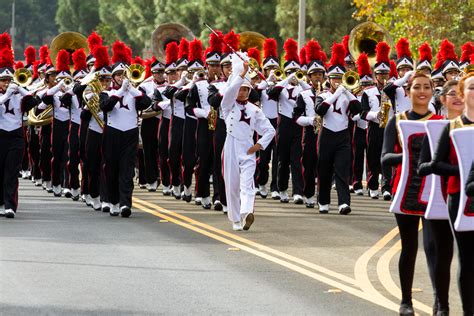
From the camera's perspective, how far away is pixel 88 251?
563 inches

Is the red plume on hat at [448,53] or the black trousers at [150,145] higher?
the red plume on hat at [448,53]

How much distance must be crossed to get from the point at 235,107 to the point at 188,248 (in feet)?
9.55

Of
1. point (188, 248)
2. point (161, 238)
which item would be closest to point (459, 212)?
point (188, 248)

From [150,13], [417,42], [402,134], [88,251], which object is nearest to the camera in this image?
[402,134]

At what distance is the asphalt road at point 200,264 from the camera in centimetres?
1095

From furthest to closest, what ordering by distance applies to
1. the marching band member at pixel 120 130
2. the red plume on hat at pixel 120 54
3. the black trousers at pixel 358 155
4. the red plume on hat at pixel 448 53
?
the black trousers at pixel 358 155 < the red plume on hat at pixel 448 53 < the red plume on hat at pixel 120 54 < the marching band member at pixel 120 130

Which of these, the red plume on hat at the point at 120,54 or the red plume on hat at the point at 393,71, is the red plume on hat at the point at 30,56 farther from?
the red plume on hat at the point at 120,54

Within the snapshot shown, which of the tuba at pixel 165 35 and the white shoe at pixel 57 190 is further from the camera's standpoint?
the tuba at pixel 165 35

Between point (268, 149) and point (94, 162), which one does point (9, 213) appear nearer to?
point (94, 162)

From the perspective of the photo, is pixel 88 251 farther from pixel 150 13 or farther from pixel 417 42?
pixel 150 13

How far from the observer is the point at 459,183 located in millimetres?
9188

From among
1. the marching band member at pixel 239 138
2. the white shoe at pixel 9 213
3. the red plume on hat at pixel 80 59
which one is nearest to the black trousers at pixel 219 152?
the marching band member at pixel 239 138

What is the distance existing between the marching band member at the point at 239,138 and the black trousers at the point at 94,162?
3084 millimetres

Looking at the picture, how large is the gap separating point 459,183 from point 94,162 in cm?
1114
